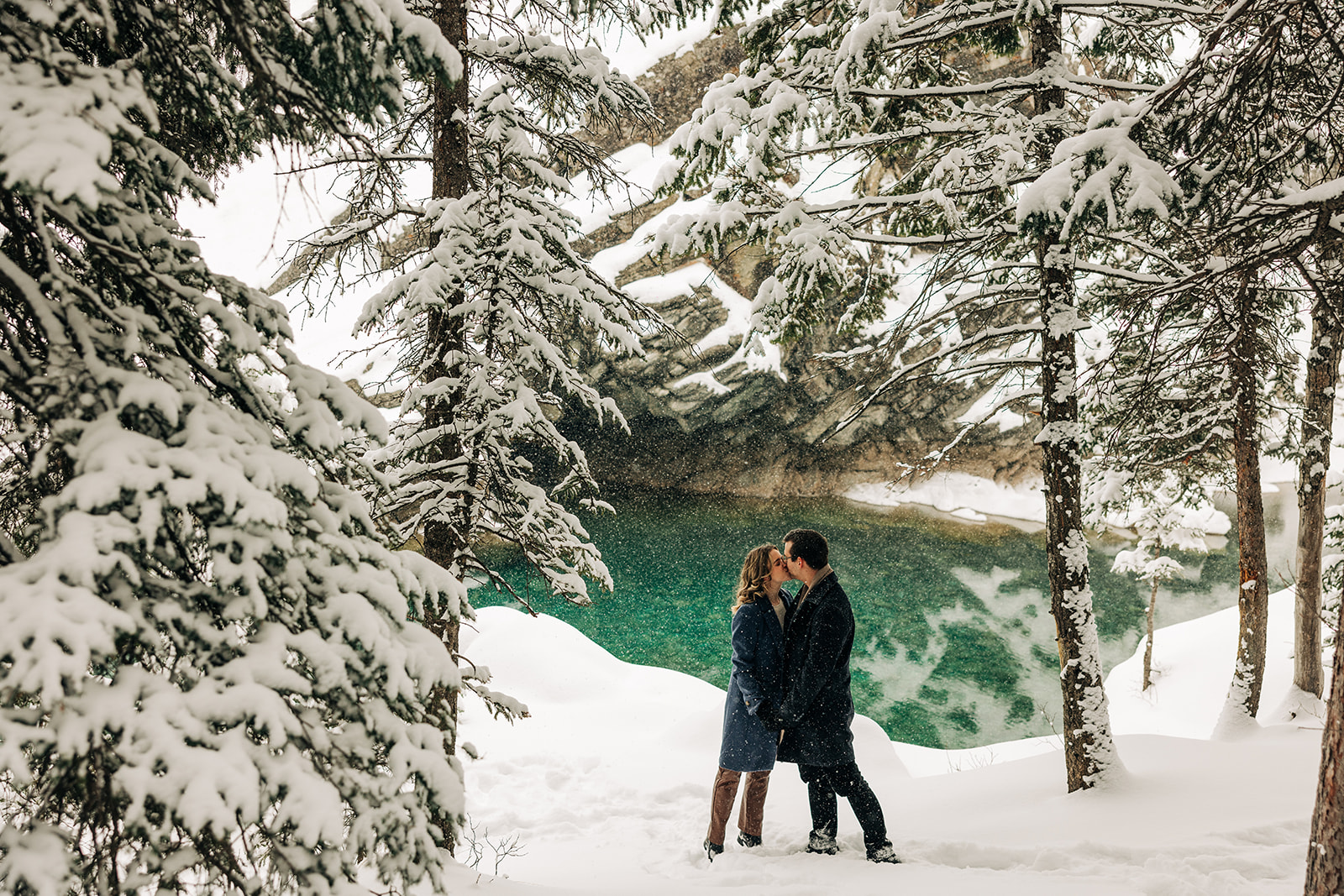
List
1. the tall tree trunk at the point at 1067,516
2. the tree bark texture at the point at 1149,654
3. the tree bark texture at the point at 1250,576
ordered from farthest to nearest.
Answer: the tree bark texture at the point at 1149,654 → the tree bark texture at the point at 1250,576 → the tall tree trunk at the point at 1067,516

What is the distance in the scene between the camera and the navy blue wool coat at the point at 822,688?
3781mm

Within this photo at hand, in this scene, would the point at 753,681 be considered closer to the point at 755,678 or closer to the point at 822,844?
the point at 755,678

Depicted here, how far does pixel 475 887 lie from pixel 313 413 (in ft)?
8.03

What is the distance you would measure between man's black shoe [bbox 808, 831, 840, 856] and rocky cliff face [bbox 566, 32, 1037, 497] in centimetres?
1902

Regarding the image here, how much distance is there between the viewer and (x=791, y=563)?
3977 mm

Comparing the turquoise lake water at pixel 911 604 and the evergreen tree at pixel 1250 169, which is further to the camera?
the turquoise lake water at pixel 911 604

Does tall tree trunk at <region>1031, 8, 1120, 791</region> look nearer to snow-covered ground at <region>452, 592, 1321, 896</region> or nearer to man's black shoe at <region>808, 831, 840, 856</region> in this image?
snow-covered ground at <region>452, 592, 1321, 896</region>

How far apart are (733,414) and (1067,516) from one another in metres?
20.7

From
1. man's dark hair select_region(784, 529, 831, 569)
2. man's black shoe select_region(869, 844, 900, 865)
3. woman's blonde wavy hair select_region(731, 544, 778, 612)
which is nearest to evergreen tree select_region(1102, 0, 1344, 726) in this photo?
man's dark hair select_region(784, 529, 831, 569)

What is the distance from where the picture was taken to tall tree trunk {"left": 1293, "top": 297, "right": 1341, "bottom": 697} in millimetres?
7320

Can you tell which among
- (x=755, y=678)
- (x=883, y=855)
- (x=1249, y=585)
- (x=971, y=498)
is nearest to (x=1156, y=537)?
(x=1249, y=585)

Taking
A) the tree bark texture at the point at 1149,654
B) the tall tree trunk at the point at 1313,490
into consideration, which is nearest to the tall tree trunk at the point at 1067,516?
the tall tree trunk at the point at 1313,490

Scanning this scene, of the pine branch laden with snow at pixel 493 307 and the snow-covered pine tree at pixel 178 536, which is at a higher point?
the pine branch laden with snow at pixel 493 307

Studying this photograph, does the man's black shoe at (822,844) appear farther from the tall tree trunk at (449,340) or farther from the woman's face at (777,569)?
the tall tree trunk at (449,340)
